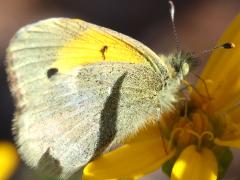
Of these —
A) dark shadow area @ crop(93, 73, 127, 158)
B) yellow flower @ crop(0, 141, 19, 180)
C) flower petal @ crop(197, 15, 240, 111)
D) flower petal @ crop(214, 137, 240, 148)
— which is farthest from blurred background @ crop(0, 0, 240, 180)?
flower petal @ crop(214, 137, 240, 148)

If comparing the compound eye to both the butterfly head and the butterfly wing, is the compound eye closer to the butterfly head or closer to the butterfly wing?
the butterfly head

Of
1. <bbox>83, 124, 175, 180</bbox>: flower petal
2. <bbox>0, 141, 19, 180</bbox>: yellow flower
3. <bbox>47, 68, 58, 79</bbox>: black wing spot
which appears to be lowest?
<bbox>0, 141, 19, 180</bbox>: yellow flower

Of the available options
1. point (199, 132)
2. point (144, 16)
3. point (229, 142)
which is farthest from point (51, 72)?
point (144, 16)

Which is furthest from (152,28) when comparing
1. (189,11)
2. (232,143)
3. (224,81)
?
(232,143)

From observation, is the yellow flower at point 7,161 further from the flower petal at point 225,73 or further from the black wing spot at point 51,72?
the flower petal at point 225,73

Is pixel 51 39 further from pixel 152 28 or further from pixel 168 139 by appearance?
pixel 152 28

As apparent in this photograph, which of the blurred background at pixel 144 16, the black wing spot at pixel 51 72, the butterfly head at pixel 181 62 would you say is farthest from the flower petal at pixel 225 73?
the blurred background at pixel 144 16
